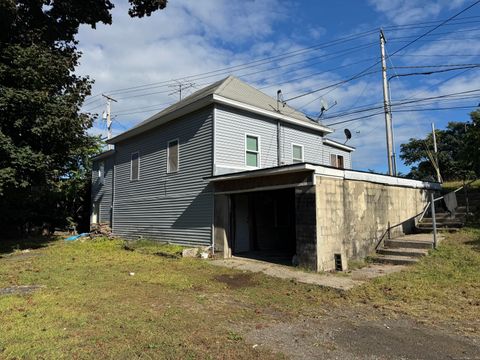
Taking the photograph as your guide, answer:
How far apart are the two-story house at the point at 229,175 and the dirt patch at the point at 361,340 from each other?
3677 millimetres

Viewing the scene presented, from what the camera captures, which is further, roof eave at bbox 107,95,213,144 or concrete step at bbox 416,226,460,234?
roof eave at bbox 107,95,213,144

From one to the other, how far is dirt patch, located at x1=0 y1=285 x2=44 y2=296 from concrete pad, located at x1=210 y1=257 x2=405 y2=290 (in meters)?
4.60

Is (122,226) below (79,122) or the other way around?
below

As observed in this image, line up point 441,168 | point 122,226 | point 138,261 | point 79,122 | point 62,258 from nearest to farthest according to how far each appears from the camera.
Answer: point 138,261
point 62,258
point 79,122
point 122,226
point 441,168

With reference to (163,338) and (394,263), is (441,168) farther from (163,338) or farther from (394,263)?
(163,338)

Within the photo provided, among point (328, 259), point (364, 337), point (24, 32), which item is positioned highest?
point (24, 32)

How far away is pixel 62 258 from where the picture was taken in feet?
39.1

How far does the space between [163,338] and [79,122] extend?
33.6 feet

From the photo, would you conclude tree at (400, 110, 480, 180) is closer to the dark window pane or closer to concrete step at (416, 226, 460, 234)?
concrete step at (416, 226, 460, 234)

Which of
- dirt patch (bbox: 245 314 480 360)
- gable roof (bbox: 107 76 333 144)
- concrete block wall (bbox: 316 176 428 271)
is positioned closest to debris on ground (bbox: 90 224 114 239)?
gable roof (bbox: 107 76 333 144)

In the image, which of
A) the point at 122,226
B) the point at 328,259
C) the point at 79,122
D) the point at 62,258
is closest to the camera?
the point at 328,259

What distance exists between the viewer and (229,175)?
1096cm

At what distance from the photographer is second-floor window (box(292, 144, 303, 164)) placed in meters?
15.1

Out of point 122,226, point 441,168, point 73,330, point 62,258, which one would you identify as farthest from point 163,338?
point 441,168
